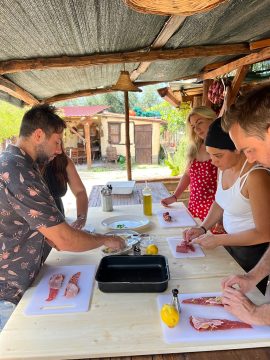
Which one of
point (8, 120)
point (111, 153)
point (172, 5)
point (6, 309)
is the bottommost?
point (111, 153)

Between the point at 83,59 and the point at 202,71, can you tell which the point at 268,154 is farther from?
the point at 202,71

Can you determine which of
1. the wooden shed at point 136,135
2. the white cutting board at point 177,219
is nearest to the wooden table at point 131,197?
the white cutting board at point 177,219

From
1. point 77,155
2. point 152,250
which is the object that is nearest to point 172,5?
point 152,250

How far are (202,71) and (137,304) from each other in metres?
4.81

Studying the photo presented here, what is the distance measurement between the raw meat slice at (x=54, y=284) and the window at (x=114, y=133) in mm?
15632

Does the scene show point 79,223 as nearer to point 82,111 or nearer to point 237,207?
point 237,207

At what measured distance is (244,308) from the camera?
1097mm

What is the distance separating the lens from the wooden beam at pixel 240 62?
338cm

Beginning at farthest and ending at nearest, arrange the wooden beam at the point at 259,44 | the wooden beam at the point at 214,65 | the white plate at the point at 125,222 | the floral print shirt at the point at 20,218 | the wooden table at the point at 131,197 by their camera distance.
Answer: the wooden beam at the point at 214,65, the wooden beam at the point at 259,44, the wooden table at the point at 131,197, the white plate at the point at 125,222, the floral print shirt at the point at 20,218

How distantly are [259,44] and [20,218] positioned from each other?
10.2ft

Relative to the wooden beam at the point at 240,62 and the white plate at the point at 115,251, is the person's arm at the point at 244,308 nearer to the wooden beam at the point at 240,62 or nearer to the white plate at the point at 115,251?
the white plate at the point at 115,251

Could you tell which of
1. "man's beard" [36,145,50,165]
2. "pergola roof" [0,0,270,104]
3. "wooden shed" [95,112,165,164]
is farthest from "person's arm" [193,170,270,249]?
"wooden shed" [95,112,165,164]

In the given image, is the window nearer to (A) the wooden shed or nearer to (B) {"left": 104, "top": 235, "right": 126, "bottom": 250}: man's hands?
(A) the wooden shed

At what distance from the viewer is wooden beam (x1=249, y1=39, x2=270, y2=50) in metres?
3.34
